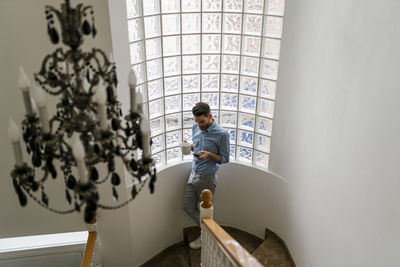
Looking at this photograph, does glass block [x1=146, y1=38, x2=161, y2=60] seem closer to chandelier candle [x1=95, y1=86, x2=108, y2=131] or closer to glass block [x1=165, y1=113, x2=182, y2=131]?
glass block [x1=165, y1=113, x2=182, y2=131]

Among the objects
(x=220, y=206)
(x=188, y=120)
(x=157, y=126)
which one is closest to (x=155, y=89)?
(x=157, y=126)

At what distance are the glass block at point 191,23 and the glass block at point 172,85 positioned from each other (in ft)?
1.53

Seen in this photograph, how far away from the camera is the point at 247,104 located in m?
4.04

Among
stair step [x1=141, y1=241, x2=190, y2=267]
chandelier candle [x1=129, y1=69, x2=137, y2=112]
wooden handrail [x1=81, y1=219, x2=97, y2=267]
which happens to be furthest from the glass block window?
chandelier candle [x1=129, y1=69, x2=137, y2=112]

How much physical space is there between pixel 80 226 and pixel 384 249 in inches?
104

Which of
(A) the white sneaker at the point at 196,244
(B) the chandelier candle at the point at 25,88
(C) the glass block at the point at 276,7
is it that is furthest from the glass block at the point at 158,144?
(B) the chandelier candle at the point at 25,88

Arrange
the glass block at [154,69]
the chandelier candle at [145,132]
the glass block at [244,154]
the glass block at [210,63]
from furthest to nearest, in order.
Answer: the glass block at [244,154] → the glass block at [210,63] → the glass block at [154,69] → the chandelier candle at [145,132]

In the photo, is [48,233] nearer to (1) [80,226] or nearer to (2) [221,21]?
(1) [80,226]

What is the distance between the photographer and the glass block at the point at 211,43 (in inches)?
149

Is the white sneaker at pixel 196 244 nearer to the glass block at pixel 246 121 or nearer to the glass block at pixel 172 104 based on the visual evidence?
the glass block at pixel 246 121

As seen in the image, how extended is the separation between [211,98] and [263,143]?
0.70 metres

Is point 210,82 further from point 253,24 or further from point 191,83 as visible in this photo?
point 253,24

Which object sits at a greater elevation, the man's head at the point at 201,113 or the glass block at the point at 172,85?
the glass block at the point at 172,85

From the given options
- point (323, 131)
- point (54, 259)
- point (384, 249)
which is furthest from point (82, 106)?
point (54, 259)
